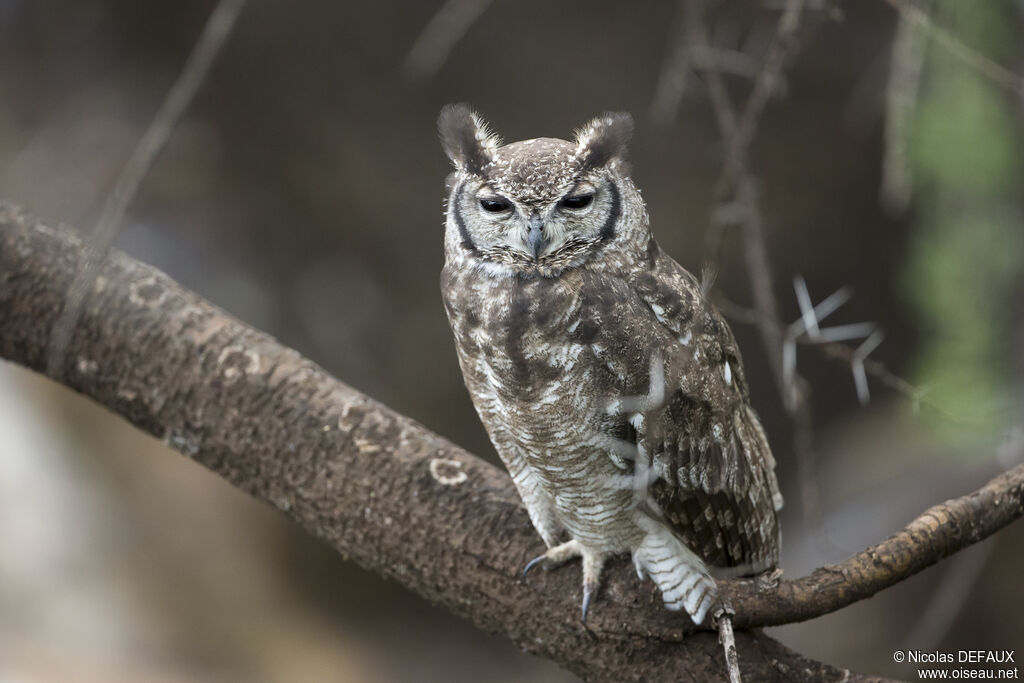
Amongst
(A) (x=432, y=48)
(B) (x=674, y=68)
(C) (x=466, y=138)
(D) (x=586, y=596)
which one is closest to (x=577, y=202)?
(C) (x=466, y=138)

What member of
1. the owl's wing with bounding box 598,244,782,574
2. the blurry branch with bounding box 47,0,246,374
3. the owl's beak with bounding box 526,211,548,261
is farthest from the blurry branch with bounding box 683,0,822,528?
the blurry branch with bounding box 47,0,246,374

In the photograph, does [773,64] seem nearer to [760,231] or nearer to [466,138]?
[760,231]

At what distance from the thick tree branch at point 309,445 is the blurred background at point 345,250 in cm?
240

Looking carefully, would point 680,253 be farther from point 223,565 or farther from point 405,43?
point 223,565

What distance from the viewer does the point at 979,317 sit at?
376 centimetres

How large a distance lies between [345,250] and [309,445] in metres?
2.98

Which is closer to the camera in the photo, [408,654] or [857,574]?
[857,574]

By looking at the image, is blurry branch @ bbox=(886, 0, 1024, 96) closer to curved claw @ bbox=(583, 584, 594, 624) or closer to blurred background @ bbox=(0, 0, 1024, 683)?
curved claw @ bbox=(583, 584, 594, 624)

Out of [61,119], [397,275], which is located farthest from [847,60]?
[61,119]

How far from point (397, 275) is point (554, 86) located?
1.37 metres

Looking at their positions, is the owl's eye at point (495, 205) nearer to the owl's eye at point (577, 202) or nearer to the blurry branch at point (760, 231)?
the owl's eye at point (577, 202)

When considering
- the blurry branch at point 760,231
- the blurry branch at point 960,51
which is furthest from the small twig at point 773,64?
the blurry branch at point 960,51

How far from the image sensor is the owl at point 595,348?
5.68ft

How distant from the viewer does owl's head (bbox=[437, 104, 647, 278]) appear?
1.70m
